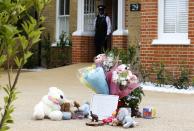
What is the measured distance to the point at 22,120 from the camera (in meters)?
7.59

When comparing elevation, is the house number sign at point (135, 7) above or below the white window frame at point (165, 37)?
above

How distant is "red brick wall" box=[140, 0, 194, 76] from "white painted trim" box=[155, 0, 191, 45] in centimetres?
9

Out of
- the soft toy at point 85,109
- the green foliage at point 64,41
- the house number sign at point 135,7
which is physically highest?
the house number sign at point 135,7

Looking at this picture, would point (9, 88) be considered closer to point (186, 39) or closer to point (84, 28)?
point (186, 39)

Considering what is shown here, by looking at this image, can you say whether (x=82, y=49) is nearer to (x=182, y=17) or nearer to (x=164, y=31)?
(x=164, y=31)

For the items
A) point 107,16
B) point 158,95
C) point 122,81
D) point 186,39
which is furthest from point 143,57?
point 122,81

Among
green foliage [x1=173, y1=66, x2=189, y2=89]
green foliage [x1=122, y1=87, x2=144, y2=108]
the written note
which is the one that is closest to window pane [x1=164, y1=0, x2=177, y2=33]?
green foliage [x1=173, y1=66, x2=189, y2=89]

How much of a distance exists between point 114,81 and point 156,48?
256 inches

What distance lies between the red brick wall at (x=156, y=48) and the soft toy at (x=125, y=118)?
6375mm

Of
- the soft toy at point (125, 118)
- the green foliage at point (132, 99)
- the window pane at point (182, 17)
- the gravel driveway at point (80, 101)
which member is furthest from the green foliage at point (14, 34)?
the window pane at point (182, 17)

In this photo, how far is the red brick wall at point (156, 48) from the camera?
13.4 m

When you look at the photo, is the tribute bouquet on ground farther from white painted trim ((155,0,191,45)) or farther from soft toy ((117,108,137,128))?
white painted trim ((155,0,191,45))

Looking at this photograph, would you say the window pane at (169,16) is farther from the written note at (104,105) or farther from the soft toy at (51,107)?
the soft toy at (51,107)

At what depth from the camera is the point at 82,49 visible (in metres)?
19.0
